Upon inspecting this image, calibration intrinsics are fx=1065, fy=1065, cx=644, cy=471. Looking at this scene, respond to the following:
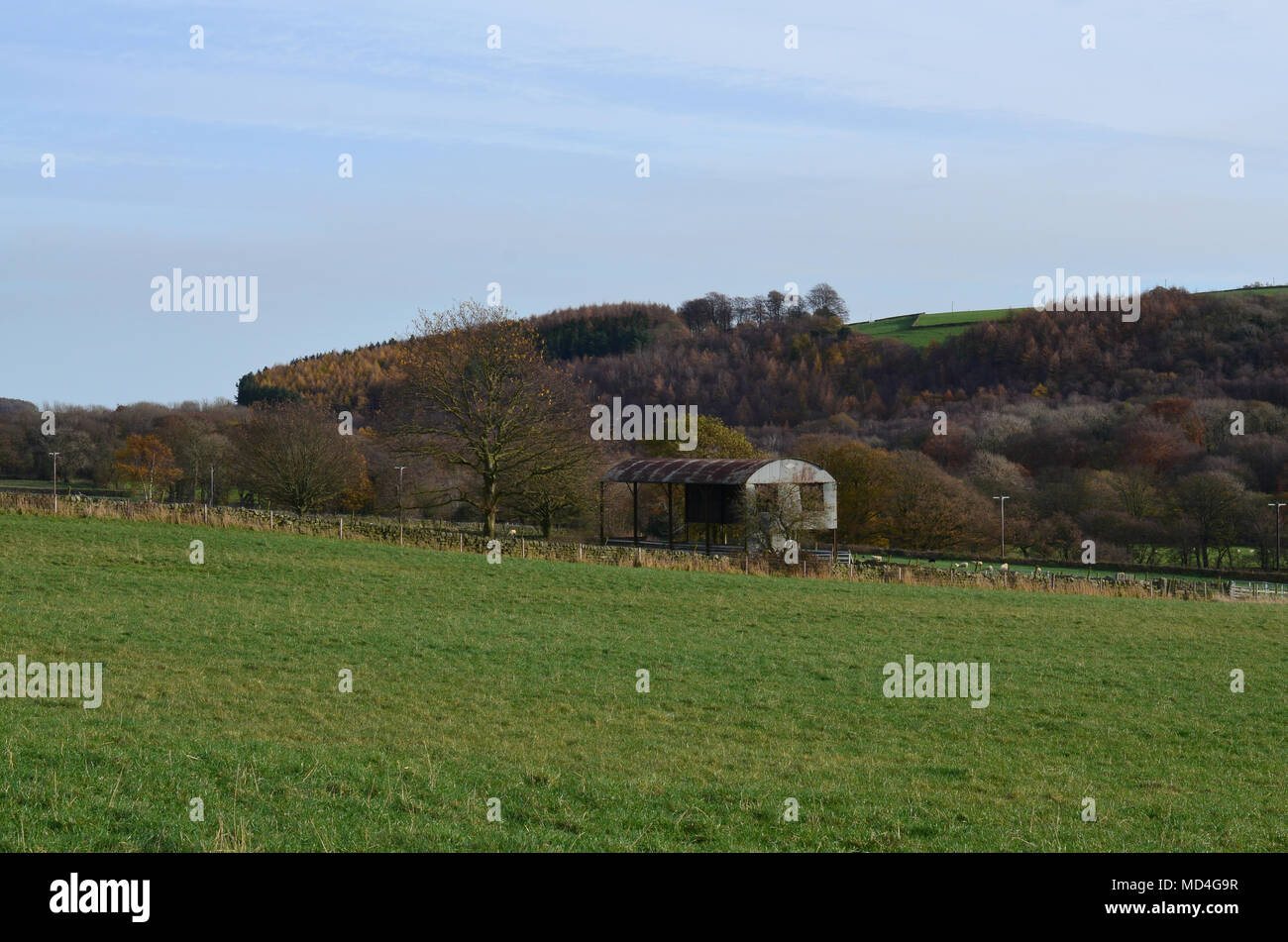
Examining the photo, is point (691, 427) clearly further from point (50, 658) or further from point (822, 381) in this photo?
point (822, 381)

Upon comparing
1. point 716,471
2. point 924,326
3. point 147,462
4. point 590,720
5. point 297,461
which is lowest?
point 590,720

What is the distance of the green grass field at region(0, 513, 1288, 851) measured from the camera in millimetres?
8484

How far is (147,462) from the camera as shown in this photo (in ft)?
263

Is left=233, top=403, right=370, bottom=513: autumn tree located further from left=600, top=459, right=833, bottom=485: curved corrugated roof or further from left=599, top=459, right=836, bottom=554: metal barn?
Result: left=599, top=459, right=836, bottom=554: metal barn

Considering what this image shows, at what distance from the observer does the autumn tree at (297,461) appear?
2301 inches

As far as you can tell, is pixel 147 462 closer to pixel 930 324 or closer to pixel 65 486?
pixel 65 486

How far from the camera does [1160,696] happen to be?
57.5 feet

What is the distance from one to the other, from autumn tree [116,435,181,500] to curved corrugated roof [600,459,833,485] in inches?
1537

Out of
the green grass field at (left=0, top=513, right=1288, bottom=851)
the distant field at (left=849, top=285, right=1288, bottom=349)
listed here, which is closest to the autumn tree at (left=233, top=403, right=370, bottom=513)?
the green grass field at (left=0, top=513, right=1288, bottom=851)

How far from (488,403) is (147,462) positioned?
46.9 metres

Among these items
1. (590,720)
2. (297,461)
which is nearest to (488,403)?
(297,461)

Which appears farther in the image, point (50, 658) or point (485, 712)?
point (50, 658)

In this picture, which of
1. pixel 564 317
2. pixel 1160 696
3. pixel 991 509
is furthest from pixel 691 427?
pixel 564 317
